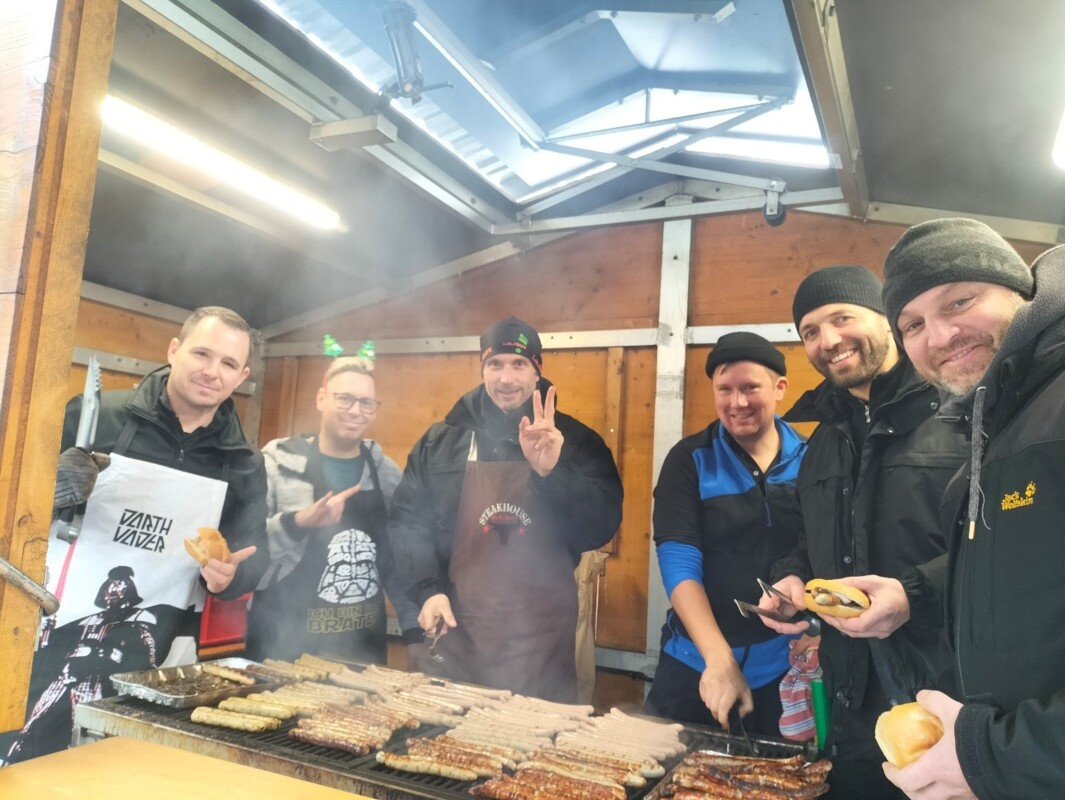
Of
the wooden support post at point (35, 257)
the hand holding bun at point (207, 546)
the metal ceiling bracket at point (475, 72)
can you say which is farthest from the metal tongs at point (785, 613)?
the metal ceiling bracket at point (475, 72)

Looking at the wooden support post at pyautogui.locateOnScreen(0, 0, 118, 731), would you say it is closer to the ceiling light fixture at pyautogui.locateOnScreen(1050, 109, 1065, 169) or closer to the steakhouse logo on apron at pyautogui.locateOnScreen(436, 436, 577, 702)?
the steakhouse logo on apron at pyautogui.locateOnScreen(436, 436, 577, 702)

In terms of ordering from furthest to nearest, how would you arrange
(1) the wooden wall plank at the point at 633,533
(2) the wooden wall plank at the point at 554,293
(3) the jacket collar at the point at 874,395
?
1. (2) the wooden wall plank at the point at 554,293
2. (1) the wooden wall plank at the point at 633,533
3. (3) the jacket collar at the point at 874,395

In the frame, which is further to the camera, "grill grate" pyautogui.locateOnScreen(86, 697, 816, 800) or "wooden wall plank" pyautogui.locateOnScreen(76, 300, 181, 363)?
"wooden wall plank" pyautogui.locateOnScreen(76, 300, 181, 363)

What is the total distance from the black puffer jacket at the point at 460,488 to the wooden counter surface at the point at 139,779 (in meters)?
2.13

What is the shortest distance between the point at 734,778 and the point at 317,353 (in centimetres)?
566

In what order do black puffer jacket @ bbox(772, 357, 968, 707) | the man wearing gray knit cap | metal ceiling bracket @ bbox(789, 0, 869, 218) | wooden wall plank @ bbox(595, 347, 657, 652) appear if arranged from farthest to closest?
wooden wall plank @ bbox(595, 347, 657, 652)
metal ceiling bracket @ bbox(789, 0, 869, 218)
black puffer jacket @ bbox(772, 357, 968, 707)
the man wearing gray knit cap

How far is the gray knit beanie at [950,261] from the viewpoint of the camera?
1.86 meters

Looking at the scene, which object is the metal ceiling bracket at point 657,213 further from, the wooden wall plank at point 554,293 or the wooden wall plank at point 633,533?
the wooden wall plank at point 633,533

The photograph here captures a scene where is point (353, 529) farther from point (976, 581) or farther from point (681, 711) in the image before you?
point (976, 581)

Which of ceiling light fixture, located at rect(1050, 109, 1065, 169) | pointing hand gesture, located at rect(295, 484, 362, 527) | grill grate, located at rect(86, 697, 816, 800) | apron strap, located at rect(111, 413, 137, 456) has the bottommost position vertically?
grill grate, located at rect(86, 697, 816, 800)

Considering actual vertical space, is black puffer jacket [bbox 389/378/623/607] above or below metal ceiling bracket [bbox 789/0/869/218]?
below

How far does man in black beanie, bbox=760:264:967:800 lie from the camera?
233 centimetres

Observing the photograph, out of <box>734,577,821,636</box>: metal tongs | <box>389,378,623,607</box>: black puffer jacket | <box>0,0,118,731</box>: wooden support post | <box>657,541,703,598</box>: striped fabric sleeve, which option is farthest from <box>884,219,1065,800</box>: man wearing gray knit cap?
<box>389,378,623,607</box>: black puffer jacket

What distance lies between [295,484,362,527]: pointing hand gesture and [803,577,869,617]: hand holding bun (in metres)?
2.49
